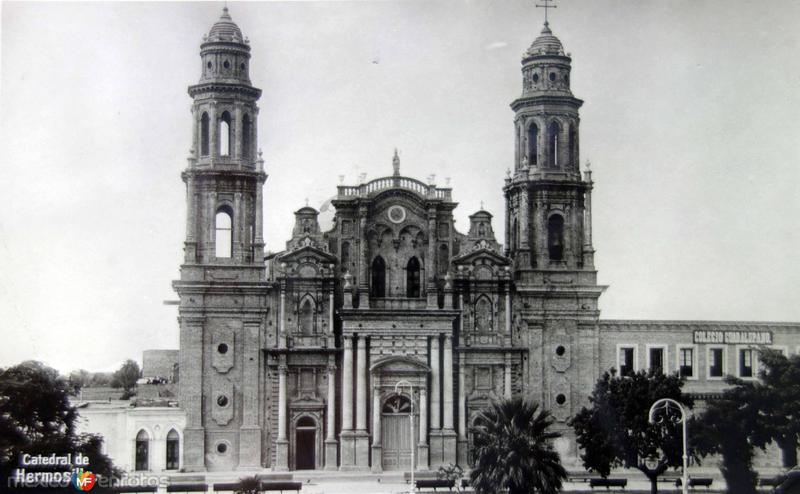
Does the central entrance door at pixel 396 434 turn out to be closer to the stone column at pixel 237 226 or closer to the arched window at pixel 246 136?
the stone column at pixel 237 226

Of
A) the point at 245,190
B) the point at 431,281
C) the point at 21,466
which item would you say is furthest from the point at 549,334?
the point at 21,466

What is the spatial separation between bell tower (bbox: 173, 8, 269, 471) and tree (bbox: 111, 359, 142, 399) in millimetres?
55668

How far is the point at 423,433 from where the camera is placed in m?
54.8

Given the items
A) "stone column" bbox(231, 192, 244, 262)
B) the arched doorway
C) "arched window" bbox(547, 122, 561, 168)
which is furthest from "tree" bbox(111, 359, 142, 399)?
"arched window" bbox(547, 122, 561, 168)

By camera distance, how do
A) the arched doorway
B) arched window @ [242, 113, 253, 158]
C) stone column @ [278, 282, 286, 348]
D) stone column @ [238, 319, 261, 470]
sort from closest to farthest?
1. stone column @ [238, 319, 261, 470]
2. the arched doorway
3. stone column @ [278, 282, 286, 348]
4. arched window @ [242, 113, 253, 158]

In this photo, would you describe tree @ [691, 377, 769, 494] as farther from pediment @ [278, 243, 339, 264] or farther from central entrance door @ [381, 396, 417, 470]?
pediment @ [278, 243, 339, 264]

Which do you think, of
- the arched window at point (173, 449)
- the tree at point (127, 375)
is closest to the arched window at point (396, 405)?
the arched window at point (173, 449)

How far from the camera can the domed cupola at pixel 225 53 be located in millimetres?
55406

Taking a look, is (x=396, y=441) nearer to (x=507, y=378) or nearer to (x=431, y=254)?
(x=507, y=378)

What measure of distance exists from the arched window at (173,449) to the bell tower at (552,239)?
17917 mm

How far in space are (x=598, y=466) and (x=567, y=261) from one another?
12637 millimetres

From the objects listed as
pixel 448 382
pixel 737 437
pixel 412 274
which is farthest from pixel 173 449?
pixel 737 437

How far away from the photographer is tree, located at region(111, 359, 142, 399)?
10975 cm

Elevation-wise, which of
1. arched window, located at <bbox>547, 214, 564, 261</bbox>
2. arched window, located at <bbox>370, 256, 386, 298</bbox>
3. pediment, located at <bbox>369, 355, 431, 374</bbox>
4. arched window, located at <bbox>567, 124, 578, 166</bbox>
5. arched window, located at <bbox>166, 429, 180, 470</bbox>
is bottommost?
arched window, located at <bbox>166, 429, 180, 470</bbox>
